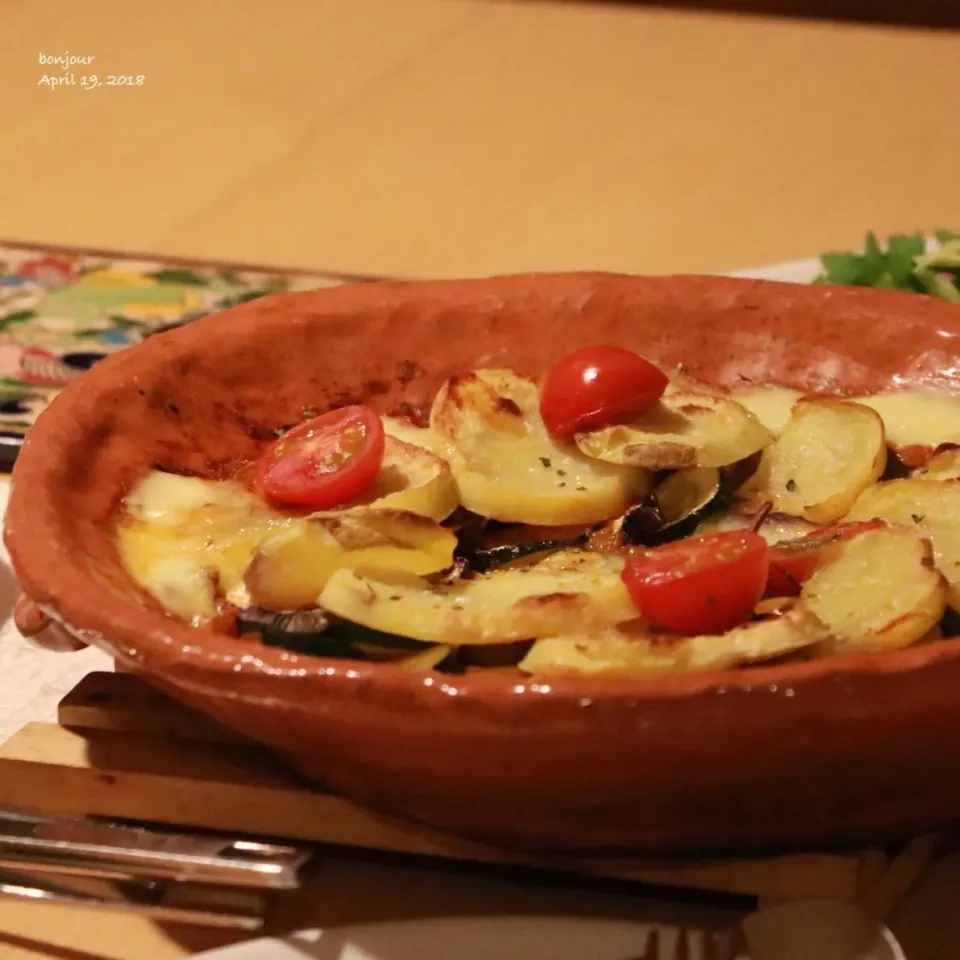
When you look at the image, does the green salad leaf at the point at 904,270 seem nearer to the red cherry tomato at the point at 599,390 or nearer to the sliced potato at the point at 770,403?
the sliced potato at the point at 770,403

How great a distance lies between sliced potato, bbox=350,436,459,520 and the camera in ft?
3.09

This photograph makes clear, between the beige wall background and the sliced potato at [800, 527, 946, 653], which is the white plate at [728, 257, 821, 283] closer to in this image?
the beige wall background

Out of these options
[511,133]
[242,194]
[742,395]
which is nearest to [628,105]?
[511,133]

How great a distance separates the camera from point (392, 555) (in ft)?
2.90

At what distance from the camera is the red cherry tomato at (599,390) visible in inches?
39.2

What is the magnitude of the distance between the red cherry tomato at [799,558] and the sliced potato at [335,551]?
235mm

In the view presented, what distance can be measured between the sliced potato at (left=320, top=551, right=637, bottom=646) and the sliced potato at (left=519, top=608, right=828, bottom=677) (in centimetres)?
4

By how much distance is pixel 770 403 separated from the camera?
115cm

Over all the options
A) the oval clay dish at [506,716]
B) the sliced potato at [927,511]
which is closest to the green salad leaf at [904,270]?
the sliced potato at [927,511]

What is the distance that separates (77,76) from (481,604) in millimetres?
2365

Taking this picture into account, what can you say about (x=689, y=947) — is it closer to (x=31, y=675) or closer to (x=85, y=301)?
(x=31, y=675)

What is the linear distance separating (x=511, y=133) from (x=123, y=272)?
0.90 metres

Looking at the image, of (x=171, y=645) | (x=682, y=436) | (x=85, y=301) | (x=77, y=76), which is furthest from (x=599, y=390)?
(x=77, y=76)

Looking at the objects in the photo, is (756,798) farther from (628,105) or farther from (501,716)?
(628,105)
